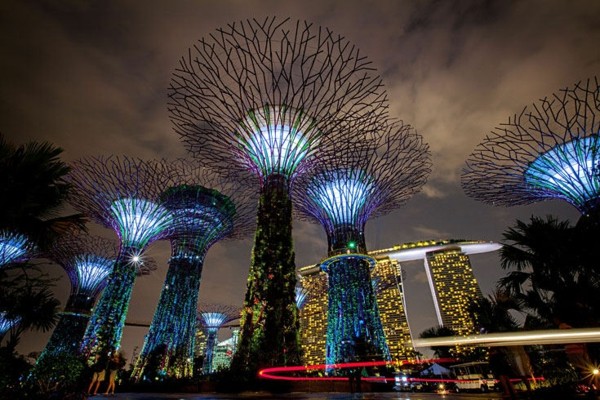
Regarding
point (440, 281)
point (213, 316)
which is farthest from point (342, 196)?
point (440, 281)

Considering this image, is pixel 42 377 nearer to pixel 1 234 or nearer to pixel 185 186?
pixel 1 234

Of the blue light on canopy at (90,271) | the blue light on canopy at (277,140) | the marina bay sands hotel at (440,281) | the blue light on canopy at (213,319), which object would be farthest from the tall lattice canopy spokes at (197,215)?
the marina bay sands hotel at (440,281)

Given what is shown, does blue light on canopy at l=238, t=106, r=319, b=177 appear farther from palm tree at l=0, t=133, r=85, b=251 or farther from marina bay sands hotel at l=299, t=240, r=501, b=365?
marina bay sands hotel at l=299, t=240, r=501, b=365

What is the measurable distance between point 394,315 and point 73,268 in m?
107

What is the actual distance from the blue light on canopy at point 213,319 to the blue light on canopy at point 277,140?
36400 mm

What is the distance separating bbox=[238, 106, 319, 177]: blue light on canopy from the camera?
54.1ft

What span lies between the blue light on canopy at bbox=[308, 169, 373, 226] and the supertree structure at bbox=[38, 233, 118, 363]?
23.1m

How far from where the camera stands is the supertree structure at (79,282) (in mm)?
30094

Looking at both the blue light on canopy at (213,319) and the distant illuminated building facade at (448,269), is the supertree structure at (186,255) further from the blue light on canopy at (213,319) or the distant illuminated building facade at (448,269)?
the distant illuminated building facade at (448,269)

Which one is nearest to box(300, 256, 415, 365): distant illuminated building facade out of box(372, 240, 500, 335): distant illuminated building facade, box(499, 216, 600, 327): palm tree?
box(372, 240, 500, 335): distant illuminated building facade

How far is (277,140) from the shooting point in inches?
674

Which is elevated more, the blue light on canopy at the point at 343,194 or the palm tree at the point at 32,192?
the blue light on canopy at the point at 343,194

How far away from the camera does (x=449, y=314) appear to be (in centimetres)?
12888

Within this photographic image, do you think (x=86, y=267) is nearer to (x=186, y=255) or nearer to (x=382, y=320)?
(x=186, y=255)
